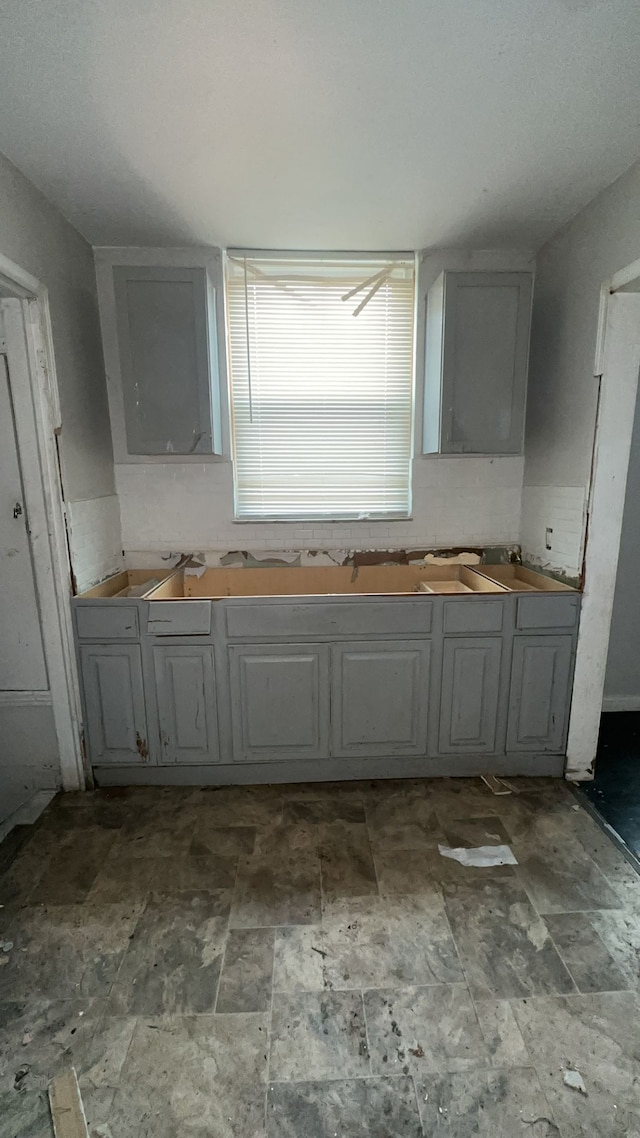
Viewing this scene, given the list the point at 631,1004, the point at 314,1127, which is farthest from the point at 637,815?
the point at 314,1127

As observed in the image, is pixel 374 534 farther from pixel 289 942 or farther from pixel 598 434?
pixel 289 942

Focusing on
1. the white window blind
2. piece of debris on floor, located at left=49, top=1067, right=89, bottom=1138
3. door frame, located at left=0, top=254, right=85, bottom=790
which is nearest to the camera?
piece of debris on floor, located at left=49, top=1067, right=89, bottom=1138

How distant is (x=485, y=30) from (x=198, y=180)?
3.92 ft

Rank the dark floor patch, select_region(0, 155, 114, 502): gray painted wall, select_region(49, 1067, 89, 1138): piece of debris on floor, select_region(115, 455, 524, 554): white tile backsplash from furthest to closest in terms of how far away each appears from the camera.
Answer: select_region(115, 455, 524, 554): white tile backsplash < the dark floor patch < select_region(0, 155, 114, 502): gray painted wall < select_region(49, 1067, 89, 1138): piece of debris on floor

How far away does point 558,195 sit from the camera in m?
2.16

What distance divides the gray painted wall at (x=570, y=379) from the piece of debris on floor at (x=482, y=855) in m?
1.34

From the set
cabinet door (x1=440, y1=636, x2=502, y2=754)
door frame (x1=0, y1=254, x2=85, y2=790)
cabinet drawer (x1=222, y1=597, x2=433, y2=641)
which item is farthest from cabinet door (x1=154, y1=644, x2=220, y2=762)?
cabinet door (x1=440, y1=636, x2=502, y2=754)

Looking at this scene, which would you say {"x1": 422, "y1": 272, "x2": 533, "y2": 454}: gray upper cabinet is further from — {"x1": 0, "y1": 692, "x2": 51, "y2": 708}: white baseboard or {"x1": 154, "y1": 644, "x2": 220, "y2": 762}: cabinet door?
{"x1": 0, "y1": 692, "x2": 51, "y2": 708}: white baseboard

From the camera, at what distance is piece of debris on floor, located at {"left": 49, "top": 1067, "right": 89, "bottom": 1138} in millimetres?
1189

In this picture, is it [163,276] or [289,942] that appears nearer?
[289,942]

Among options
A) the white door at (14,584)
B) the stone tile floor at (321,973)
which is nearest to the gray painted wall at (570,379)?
the stone tile floor at (321,973)

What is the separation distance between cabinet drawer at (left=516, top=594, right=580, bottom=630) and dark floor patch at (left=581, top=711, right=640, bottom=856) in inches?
33.5

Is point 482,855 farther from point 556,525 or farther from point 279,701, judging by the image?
point 556,525

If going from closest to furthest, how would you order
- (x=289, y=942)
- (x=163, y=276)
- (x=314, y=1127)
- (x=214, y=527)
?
(x=314, y=1127)
(x=289, y=942)
(x=163, y=276)
(x=214, y=527)
